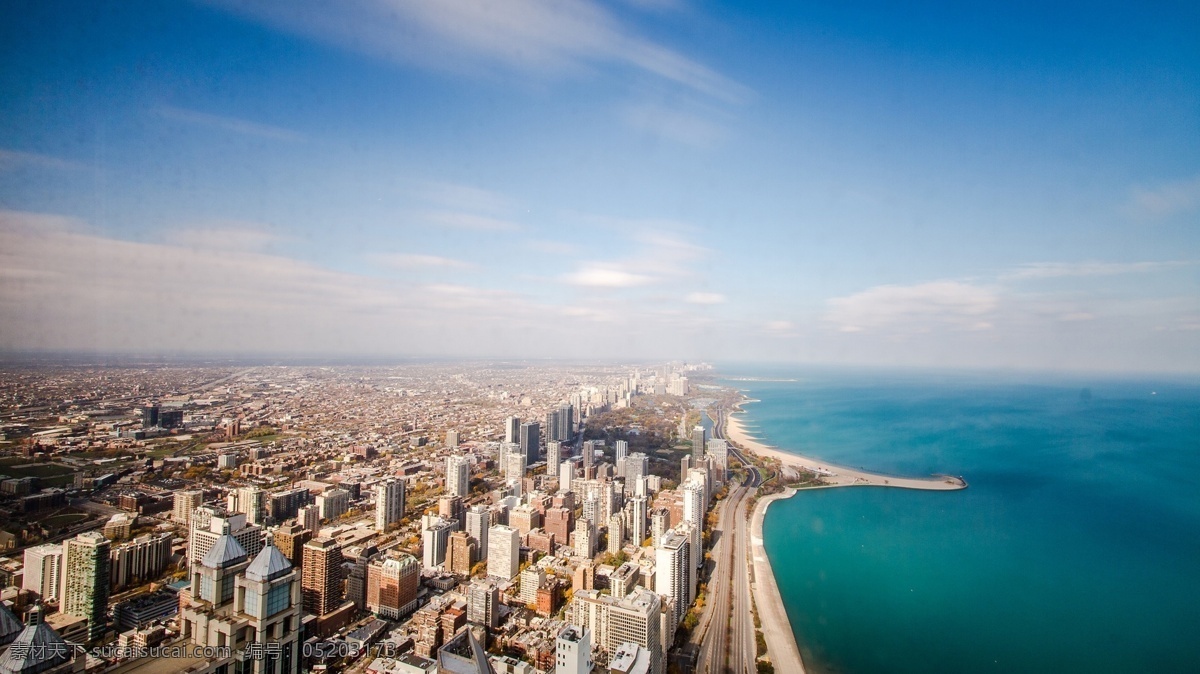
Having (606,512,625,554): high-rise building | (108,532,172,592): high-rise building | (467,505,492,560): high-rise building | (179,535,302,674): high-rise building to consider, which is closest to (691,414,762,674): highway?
(606,512,625,554): high-rise building

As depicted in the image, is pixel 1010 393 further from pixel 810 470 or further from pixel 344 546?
pixel 344 546

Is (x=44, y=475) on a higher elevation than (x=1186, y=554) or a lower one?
higher

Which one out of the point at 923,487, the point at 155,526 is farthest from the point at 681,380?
the point at 155,526

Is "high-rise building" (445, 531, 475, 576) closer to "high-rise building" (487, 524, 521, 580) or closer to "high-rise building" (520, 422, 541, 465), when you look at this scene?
"high-rise building" (487, 524, 521, 580)

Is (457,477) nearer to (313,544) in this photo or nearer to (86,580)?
(313,544)

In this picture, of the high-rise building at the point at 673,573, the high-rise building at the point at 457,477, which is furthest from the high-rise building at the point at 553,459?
the high-rise building at the point at 673,573
